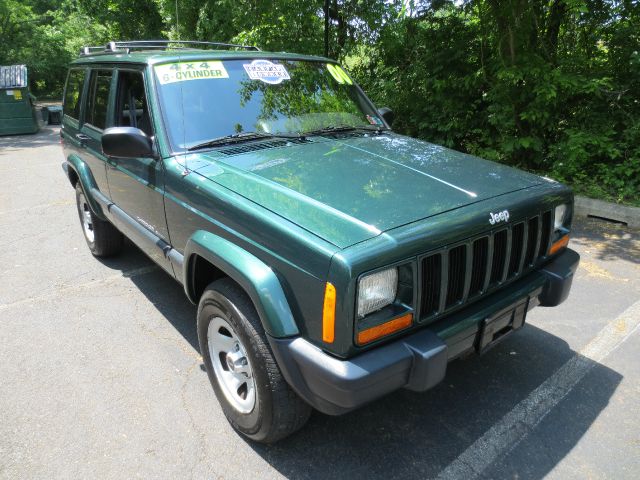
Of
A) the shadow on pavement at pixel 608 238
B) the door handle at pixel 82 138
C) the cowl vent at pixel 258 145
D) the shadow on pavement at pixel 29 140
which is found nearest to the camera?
the cowl vent at pixel 258 145

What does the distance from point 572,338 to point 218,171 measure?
2.72 metres

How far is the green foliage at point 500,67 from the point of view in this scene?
6.38m

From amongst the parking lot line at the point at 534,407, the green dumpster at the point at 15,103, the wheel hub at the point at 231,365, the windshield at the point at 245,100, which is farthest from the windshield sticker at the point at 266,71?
the green dumpster at the point at 15,103

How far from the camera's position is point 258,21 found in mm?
8250

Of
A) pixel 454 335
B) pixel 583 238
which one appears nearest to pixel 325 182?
pixel 454 335

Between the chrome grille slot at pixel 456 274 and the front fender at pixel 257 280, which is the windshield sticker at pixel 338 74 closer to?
the front fender at pixel 257 280

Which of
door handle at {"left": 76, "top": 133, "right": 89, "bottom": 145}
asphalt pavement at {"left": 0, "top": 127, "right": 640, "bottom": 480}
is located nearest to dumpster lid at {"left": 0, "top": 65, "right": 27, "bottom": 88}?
door handle at {"left": 76, "top": 133, "right": 89, "bottom": 145}

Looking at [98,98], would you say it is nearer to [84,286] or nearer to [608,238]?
[84,286]

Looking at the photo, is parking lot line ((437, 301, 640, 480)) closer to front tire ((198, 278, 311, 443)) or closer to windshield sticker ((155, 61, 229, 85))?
front tire ((198, 278, 311, 443))

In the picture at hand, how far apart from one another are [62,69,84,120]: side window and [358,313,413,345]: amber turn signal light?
390cm

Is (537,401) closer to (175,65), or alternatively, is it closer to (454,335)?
(454,335)

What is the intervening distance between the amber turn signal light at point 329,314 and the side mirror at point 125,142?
156 centimetres

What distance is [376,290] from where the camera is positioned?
1.98 m

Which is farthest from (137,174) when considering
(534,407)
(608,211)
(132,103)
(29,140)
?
(29,140)
